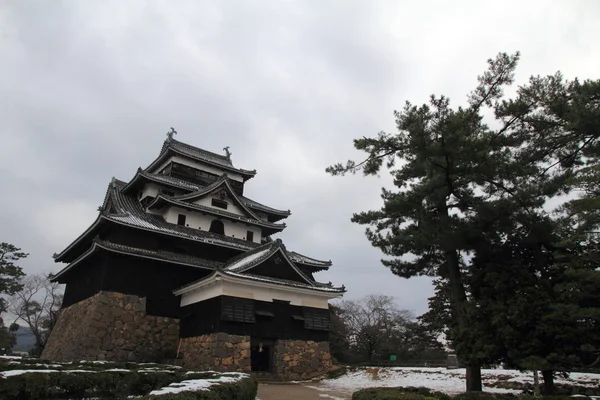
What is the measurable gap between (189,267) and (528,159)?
16968 mm

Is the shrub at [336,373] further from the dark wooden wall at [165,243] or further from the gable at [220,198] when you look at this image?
the gable at [220,198]

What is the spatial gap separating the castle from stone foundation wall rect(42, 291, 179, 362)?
5cm

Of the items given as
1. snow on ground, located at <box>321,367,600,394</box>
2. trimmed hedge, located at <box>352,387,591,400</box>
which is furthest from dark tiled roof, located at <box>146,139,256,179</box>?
trimmed hedge, located at <box>352,387,591,400</box>

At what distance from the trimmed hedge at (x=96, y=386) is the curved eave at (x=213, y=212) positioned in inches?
567

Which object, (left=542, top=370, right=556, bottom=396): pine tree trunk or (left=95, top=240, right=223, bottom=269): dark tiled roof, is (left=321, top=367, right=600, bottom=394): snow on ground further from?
(left=95, top=240, right=223, bottom=269): dark tiled roof

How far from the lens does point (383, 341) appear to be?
40250 mm

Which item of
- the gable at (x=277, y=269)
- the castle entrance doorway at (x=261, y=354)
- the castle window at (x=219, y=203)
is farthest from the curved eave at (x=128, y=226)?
the castle entrance doorway at (x=261, y=354)

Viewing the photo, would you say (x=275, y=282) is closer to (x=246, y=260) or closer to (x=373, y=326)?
(x=246, y=260)

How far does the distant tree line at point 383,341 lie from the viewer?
120ft

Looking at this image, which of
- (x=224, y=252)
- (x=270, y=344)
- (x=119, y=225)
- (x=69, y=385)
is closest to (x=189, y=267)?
(x=224, y=252)

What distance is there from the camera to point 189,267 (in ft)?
74.3

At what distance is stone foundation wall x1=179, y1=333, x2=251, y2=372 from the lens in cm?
1811

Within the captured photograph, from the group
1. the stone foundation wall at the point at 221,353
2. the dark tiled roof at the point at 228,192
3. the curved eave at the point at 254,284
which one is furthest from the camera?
the dark tiled roof at the point at 228,192

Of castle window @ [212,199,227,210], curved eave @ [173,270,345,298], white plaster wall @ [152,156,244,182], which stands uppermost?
white plaster wall @ [152,156,244,182]
